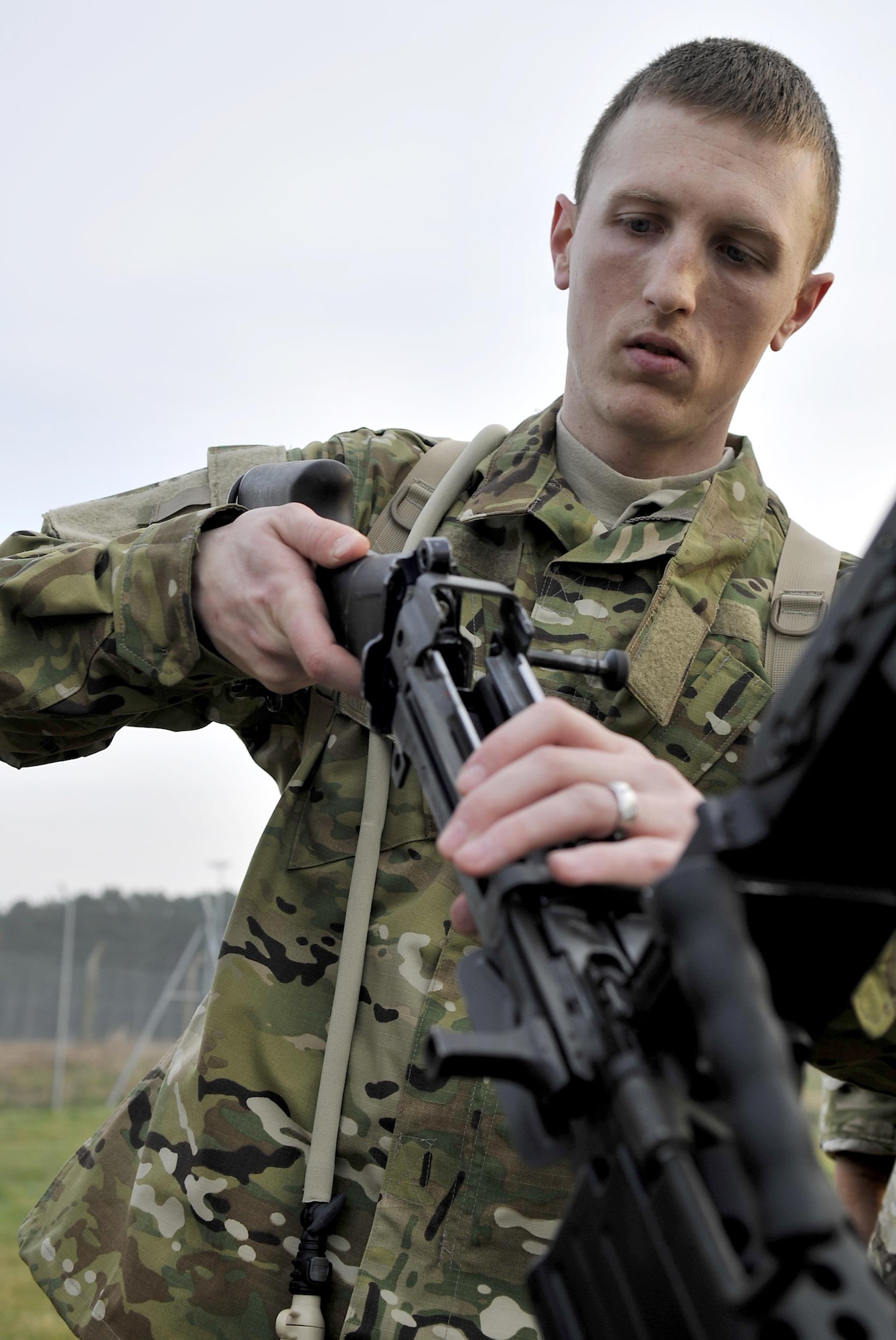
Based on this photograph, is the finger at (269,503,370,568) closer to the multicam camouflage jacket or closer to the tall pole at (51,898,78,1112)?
the multicam camouflage jacket

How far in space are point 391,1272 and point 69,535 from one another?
1755 mm

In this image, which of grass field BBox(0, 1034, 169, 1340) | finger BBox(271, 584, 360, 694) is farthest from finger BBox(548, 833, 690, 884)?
grass field BBox(0, 1034, 169, 1340)

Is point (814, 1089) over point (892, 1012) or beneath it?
beneath

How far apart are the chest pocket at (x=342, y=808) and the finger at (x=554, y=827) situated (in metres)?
0.98

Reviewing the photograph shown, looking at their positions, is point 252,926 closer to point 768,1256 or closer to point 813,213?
point 768,1256

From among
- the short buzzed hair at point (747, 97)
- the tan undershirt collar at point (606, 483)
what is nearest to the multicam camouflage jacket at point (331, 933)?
the tan undershirt collar at point (606, 483)

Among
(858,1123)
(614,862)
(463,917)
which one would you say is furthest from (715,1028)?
(858,1123)

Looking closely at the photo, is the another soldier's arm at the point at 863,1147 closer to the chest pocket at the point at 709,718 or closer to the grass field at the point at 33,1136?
the chest pocket at the point at 709,718

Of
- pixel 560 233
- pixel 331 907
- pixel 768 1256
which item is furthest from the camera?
pixel 560 233

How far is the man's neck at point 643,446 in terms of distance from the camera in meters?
2.87

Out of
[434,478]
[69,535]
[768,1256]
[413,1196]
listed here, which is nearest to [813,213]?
[434,478]

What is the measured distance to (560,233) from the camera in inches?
126

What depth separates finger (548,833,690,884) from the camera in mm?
1397

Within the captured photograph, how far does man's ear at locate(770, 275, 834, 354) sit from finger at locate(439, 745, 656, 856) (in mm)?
1946
